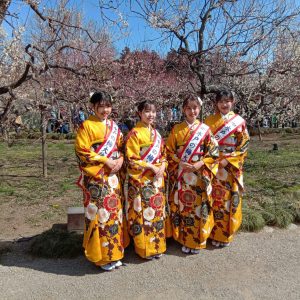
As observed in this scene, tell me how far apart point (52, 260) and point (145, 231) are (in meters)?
1.05

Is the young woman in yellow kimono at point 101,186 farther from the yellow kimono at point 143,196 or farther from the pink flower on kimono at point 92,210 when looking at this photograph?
the yellow kimono at point 143,196

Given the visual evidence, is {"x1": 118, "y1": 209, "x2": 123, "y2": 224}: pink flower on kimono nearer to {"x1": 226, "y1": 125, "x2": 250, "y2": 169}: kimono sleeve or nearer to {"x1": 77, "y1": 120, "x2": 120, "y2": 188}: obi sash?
{"x1": 77, "y1": 120, "x2": 120, "y2": 188}: obi sash

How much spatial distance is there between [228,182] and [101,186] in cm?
Answer: 143

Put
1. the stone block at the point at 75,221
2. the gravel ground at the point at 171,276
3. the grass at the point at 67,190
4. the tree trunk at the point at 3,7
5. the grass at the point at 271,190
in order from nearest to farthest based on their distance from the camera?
the gravel ground at the point at 171,276 < the tree trunk at the point at 3,7 < the stone block at the point at 75,221 < the grass at the point at 271,190 < the grass at the point at 67,190

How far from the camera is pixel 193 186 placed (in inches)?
142

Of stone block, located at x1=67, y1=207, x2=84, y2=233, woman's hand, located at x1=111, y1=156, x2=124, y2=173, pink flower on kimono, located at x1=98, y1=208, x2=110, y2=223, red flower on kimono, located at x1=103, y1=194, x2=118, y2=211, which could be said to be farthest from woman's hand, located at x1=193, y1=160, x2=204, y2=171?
stone block, located at x1=67, y1=207, x2=84, y2=233

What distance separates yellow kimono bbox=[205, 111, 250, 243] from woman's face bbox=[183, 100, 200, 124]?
312 millimetres

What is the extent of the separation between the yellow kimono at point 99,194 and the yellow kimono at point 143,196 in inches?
6.7

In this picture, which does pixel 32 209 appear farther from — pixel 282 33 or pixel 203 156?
pixel 282 33

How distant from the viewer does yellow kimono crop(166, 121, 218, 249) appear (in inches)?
140

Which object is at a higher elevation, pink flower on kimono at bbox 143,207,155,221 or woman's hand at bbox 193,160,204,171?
woman's hand at bbox 193,160,204,171

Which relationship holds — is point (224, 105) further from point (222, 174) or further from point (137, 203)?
point (137, 203)

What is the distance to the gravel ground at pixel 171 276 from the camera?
2.96m

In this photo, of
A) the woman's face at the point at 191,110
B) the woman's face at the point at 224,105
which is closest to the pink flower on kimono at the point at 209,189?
the woman's face at the point at 191,110
